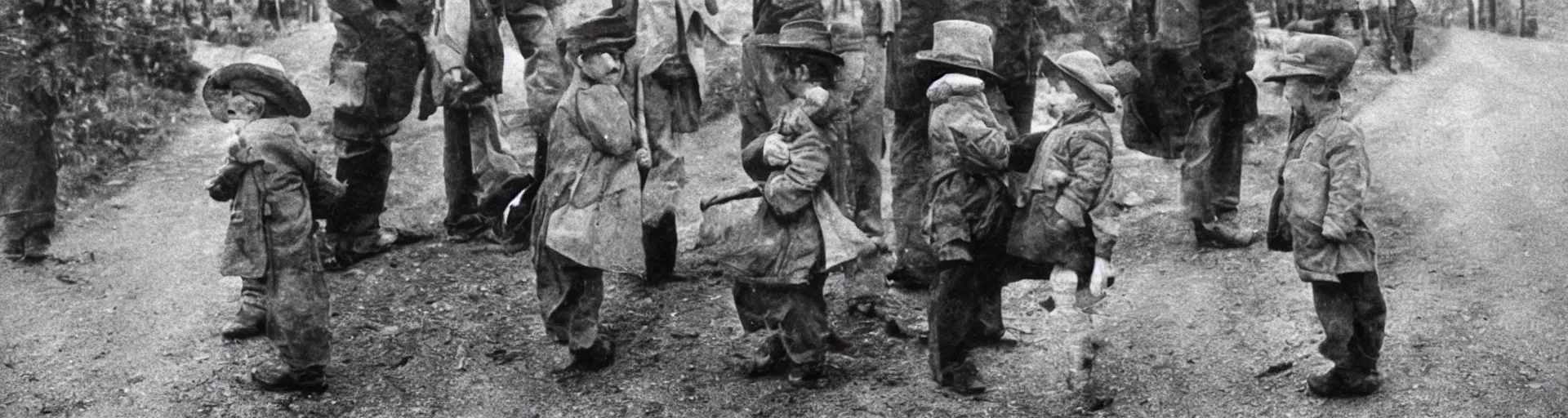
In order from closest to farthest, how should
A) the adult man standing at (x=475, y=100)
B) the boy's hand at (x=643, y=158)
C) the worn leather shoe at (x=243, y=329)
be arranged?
the boy's hand at (x=643, y=158) → the worn leather shoe at (x=243, y=329) → the adult man standing at (x=475, y=100)

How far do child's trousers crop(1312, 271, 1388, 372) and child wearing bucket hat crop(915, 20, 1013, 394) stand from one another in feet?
5.15

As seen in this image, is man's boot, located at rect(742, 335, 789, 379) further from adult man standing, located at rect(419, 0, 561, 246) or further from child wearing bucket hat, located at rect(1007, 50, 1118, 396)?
adult man standing, located at rect(419, 0, 561, 246)

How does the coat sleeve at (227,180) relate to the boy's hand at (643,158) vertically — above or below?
above

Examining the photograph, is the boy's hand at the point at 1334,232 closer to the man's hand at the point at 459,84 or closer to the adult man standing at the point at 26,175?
the man's hand at the point at 459,84

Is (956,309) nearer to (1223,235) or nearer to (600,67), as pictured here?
(600,67)

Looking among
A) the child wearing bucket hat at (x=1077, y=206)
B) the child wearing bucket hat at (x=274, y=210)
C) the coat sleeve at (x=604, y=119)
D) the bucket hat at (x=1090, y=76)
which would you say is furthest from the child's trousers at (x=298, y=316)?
the bucket hat at (x=1090, y=76)

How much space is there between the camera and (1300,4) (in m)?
13.5

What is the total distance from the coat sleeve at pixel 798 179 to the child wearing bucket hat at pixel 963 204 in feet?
1.92

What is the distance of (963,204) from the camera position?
929 cm

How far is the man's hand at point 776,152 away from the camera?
945cm

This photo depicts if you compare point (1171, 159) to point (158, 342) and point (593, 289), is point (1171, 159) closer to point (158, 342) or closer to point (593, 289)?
point (593, 289)

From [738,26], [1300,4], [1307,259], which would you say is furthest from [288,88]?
[1300,4]

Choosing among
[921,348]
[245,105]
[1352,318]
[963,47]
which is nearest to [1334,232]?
[1352,318]

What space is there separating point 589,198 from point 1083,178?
2.59m
